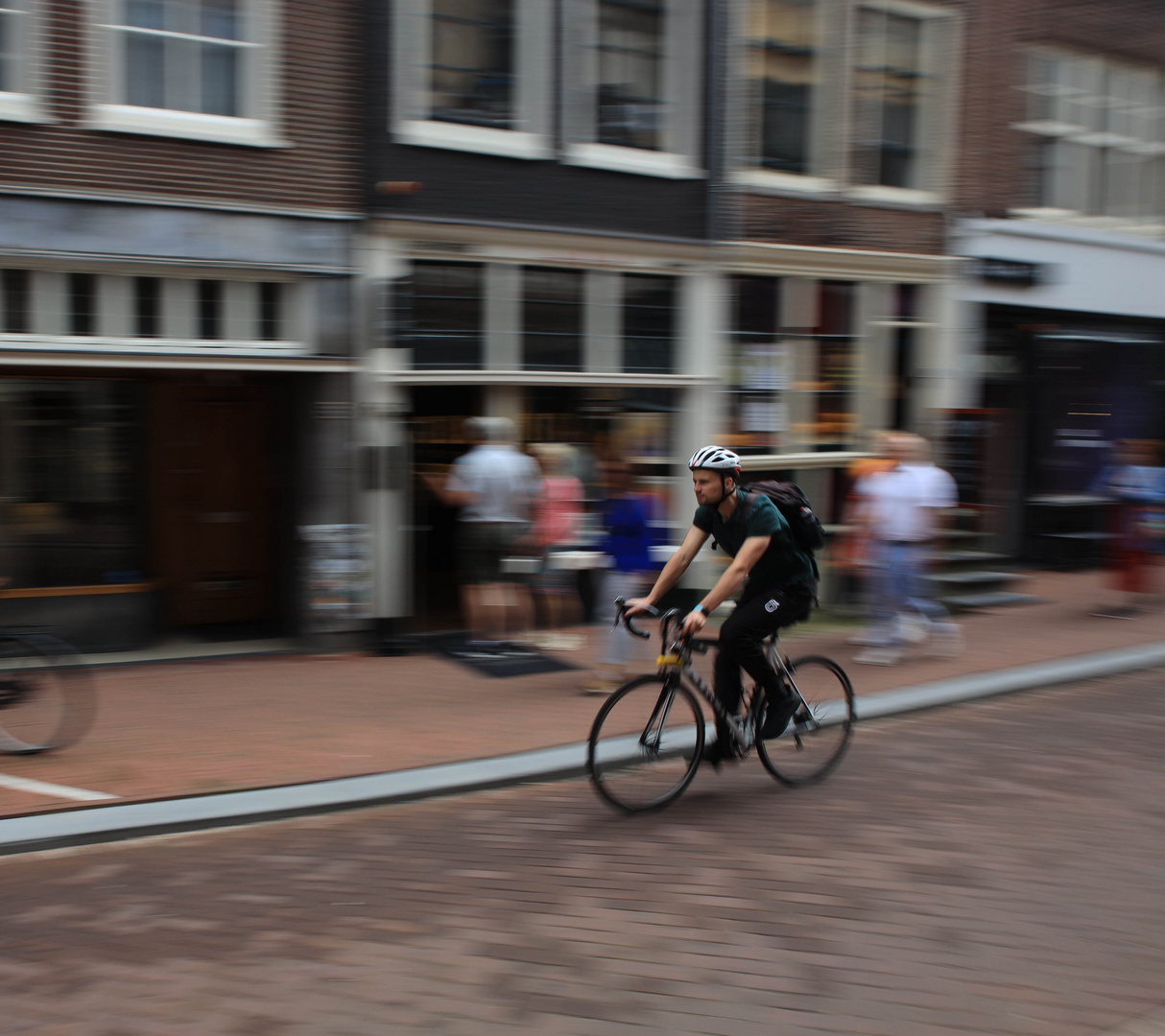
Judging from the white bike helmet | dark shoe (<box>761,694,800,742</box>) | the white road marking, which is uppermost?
the white bike helmet

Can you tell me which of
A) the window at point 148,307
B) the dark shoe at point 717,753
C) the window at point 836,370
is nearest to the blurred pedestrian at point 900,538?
the window at point 836,370

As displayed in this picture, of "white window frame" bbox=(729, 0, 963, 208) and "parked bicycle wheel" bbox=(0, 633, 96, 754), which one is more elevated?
"white window frame" bbox=(729, 0, 963, 208)

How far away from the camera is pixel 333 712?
24.5 ft

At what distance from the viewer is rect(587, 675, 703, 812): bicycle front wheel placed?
17.6 ft

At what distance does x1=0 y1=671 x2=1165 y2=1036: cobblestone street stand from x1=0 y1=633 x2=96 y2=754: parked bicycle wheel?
4.60 ft

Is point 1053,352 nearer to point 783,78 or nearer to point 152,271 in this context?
point 783,78

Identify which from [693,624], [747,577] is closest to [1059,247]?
[747,577]

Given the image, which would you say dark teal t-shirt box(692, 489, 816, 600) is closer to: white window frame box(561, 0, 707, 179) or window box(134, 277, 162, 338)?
window box(134, 277, 162, 338)

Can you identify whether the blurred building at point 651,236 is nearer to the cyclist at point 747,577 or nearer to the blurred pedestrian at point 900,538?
the blurred pedestrian at point 900,538

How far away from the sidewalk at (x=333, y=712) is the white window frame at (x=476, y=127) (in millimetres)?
4561

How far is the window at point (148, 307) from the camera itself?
28.8ft

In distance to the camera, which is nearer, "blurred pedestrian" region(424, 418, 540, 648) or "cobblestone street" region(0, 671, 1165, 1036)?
"cobblestone street" region(0, 671, 1165, 1036)

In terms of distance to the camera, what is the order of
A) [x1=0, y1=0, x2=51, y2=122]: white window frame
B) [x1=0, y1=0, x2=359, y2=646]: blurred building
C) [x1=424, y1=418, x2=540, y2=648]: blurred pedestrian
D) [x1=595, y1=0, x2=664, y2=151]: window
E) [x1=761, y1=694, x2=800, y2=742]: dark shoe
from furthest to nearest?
1. [x1=595, y1=0, x2=664, y2=151]: window
2. [x1=424, y1=418, x2=540, y2=648]: blurred pedestrian
3. [x1=0, y1=0, x2=359, y2=646]: blurred building
4. [x1=0, y1=0, x2=51, y2=122]: white window frame
5. [x1=761, y1=694, x2=800, y2=742]: dark shoe

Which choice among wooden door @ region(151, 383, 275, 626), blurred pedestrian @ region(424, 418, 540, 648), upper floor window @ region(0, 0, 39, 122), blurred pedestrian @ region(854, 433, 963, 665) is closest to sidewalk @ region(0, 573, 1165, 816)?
blurred pedestrian @ region(854, 433, 963, 665)
